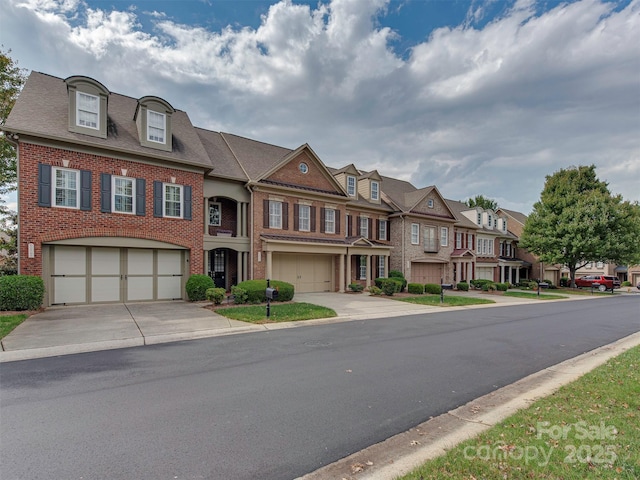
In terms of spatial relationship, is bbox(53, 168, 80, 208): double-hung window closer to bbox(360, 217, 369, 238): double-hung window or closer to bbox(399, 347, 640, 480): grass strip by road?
bbox(399, 347, 640, 480): grass strip by road

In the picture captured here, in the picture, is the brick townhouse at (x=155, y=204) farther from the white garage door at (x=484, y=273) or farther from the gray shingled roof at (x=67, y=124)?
the white garage door at (x=484, y=273)

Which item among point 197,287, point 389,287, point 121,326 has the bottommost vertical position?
point 389,287

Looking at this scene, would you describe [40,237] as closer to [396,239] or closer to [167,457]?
[167,457]

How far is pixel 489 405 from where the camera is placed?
5.00 m

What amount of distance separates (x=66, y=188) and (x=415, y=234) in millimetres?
23015

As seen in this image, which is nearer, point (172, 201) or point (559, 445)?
point (559, 445)

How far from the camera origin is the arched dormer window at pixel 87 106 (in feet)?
45.5

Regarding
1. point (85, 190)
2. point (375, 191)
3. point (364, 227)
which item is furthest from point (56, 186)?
point (375, 191)

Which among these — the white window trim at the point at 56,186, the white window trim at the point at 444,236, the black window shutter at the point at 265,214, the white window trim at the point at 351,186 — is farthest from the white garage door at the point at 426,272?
the white window trim at the point at 56,186

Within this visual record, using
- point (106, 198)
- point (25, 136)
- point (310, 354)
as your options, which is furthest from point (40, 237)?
point (310, 354)

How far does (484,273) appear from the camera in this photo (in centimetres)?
3594

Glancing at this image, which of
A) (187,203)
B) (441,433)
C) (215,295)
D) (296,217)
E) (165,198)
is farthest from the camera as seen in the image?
(296,217)

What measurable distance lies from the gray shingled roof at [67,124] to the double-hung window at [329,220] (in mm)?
8452

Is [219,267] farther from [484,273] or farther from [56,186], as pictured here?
[484,273]
